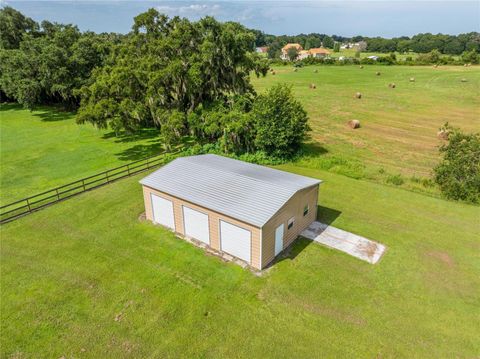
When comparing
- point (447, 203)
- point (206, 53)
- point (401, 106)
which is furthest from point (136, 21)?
point (401, 106)

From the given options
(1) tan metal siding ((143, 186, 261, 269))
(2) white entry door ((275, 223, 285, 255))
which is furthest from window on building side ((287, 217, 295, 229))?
(1) tan metal siding ((143, 186, 261, 269))

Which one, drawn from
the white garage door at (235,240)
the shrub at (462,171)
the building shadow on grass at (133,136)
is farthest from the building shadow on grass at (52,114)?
the shrub at (462,171)

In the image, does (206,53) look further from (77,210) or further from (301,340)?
(301,340)

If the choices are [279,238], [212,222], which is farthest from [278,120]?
[212,222]

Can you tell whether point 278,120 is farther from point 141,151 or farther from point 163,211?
point 141,151

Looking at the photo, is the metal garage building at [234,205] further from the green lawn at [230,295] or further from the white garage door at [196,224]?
the green lawn at [230,295]

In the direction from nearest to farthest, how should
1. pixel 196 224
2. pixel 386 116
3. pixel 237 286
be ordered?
pixel 237 286, pixel 196 224, pixel 386 116
